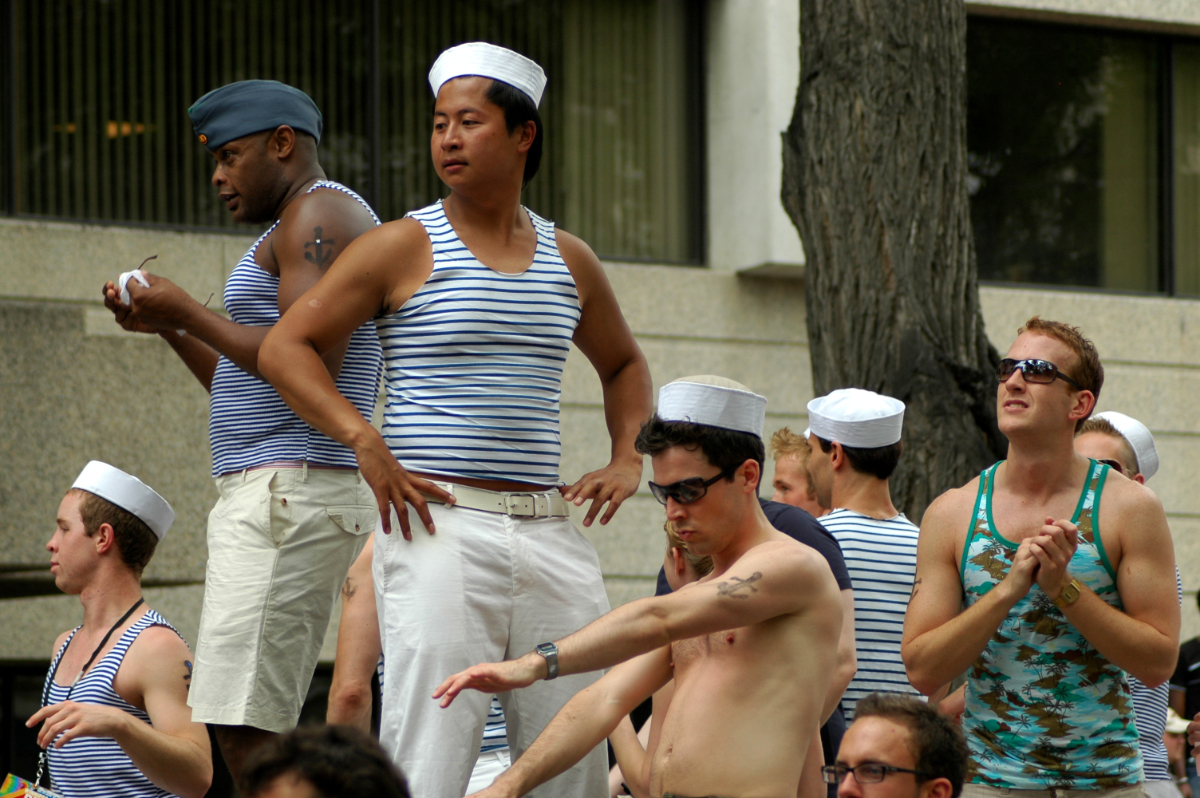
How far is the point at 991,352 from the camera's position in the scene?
655 centimetres

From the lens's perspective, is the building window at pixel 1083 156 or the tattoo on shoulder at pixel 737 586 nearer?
the tattoo on shoulder at pixel 737 586

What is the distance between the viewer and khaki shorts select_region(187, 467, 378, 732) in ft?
13.0

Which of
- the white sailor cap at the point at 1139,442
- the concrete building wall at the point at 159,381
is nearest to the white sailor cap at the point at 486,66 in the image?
the white sailor cap at the point at 1139,442

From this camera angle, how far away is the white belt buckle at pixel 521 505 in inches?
137

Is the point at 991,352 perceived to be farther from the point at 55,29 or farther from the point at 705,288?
the point at 55,29

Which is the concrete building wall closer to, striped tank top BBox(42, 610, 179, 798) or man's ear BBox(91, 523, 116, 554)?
man's ear BBox(91, 523, 116, 554)

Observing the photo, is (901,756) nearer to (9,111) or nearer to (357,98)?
(357,98)

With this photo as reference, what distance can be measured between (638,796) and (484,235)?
150cm

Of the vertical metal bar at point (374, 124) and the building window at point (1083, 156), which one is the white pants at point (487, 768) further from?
the building window at point (1083, 156)

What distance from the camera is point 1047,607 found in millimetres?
3785

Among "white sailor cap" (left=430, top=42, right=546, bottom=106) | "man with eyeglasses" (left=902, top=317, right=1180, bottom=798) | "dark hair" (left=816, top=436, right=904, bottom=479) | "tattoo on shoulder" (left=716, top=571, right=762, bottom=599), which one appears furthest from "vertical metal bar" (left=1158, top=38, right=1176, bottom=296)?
"tattoo on shoulder" (left=716, top=571, right=762, bottom=599)

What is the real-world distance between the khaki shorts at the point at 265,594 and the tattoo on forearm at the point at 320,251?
0.57m

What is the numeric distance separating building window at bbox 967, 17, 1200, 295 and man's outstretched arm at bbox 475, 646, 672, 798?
7.99m

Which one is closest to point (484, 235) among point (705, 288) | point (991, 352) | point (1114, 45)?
point (991, 352)
